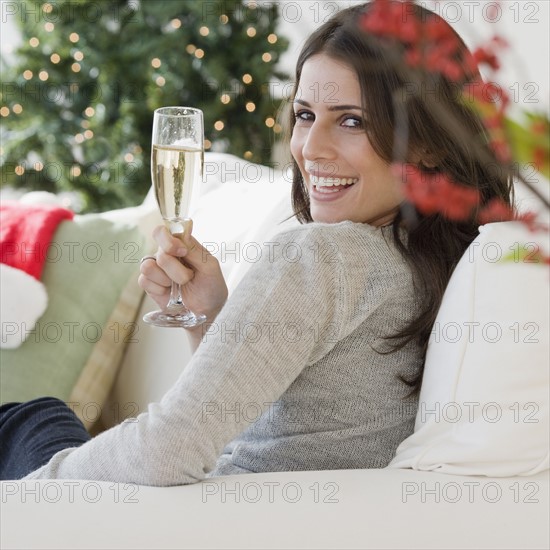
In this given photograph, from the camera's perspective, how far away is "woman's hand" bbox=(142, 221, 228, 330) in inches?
53.2

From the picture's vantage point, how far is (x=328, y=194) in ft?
4.39

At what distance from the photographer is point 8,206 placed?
2029mm

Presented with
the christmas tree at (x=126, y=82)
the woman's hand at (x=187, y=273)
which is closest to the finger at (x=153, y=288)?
the woman's hand at (x=187, y=273)

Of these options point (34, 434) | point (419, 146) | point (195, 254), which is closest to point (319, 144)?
point (419, 146)

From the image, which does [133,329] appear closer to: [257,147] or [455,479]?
[455,479]

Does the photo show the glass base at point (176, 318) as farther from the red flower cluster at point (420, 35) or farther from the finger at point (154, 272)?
the red flower cluster at point (420, 35)

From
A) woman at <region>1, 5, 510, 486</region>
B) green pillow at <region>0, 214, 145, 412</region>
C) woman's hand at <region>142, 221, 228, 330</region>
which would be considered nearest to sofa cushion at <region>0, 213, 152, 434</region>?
green pillow at <region>0, 214, 145, 412</region>

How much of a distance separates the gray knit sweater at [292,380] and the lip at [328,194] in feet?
0.33

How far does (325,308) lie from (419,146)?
1.08 ft

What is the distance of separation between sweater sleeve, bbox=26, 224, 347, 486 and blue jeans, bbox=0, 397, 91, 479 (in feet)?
1.26

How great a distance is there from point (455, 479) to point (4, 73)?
9.11 ft

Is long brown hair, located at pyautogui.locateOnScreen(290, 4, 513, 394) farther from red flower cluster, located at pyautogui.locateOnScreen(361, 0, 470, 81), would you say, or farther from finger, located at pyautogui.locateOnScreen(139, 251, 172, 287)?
red flower cluster, located at pyautogui.locateOnScreen(361, 0, 470, 81)

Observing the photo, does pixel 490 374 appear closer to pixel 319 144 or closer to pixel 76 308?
pixel 319 144

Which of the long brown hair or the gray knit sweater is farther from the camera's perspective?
the long brown hair
